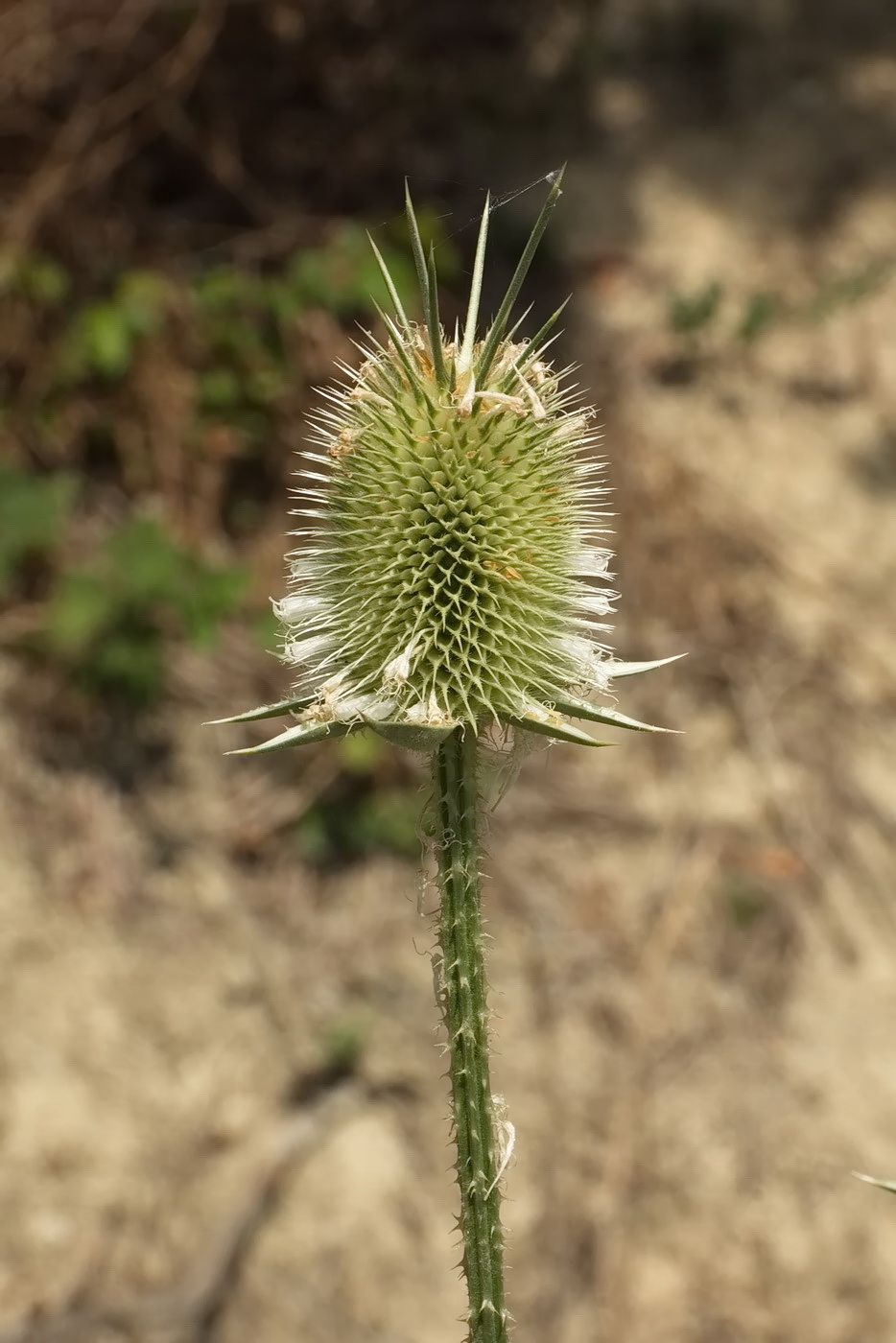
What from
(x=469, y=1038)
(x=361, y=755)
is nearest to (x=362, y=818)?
(x=361, y=755)

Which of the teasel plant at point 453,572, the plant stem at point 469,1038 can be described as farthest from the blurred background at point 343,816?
the plant stem at point 469,1038

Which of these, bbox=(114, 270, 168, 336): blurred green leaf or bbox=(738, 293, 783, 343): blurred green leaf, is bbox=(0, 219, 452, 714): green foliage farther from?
bbox=(738, 293, 783, 343): blurred green leaf

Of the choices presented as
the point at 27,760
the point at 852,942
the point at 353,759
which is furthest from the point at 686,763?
the point at 27,760

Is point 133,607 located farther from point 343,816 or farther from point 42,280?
point 42,280

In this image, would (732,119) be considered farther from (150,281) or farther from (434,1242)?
(434,1242)

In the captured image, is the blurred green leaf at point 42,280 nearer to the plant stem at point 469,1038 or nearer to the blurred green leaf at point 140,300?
the blurred green leaf at point 140,300

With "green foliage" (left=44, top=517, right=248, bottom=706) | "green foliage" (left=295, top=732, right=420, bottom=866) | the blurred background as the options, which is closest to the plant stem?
the blurred background
